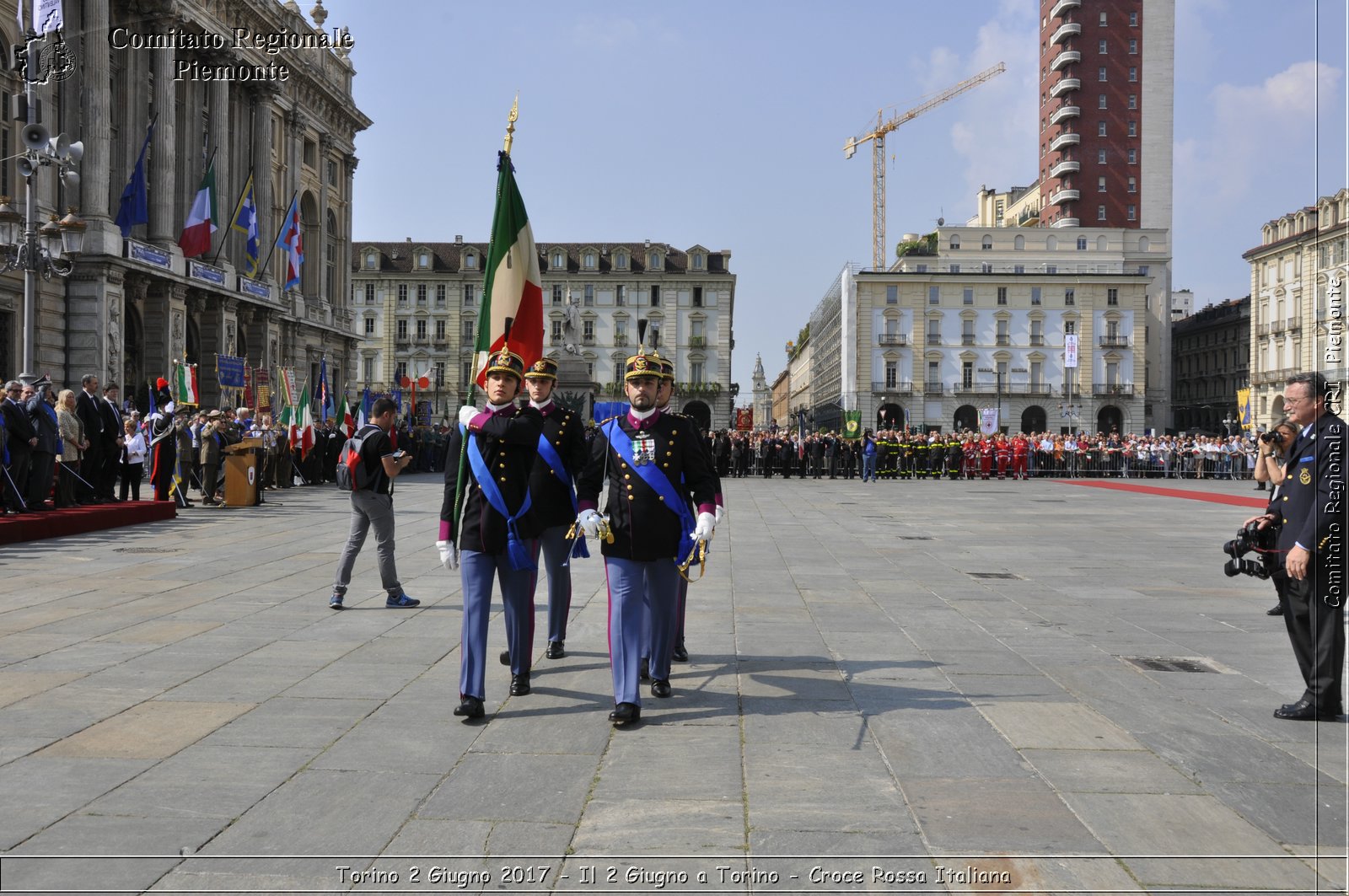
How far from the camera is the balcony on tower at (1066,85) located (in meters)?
90.3

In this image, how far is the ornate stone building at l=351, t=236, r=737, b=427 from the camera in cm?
9894

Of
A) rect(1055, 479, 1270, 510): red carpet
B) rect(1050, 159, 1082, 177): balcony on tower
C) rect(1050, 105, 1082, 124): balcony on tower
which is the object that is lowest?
rect(1055, 479, 1270, 510): red carpet

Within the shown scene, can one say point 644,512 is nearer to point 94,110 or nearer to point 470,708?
point 470,708

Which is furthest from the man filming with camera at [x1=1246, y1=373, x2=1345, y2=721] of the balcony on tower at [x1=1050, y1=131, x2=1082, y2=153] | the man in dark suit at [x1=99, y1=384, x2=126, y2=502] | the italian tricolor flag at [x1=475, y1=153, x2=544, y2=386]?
the balcony on tower at [x1=1050, y1=131, x2=1082, y2=153]

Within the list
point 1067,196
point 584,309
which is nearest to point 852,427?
point 1067,196

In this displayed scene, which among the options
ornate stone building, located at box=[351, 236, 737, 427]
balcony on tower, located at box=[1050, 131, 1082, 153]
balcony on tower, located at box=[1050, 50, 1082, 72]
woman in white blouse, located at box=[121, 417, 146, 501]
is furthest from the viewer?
ornate stone building, located at box=[351, 236, 737, 427]

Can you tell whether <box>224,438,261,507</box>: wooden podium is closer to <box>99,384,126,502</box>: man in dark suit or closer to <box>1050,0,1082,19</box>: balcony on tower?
<box>99,384,126,502</box>: man in dark suit

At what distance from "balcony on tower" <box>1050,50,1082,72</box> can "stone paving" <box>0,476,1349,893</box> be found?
90341mm

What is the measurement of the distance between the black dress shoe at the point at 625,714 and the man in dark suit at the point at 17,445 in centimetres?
1283

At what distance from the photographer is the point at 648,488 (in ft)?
20.1

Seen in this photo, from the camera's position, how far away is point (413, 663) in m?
7.34

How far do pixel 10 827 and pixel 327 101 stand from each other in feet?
206

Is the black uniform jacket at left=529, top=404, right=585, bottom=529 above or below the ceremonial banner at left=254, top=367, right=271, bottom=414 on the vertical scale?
below

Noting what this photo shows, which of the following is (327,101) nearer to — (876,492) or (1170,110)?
(876,492)
